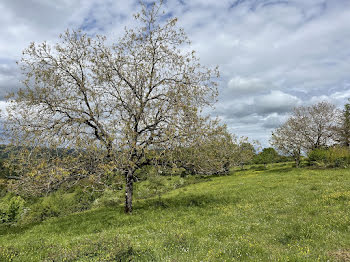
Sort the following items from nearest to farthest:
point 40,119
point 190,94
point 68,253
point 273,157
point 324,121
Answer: point 68,253
point 40,119
point 190,94
point 324,121
point 273,157

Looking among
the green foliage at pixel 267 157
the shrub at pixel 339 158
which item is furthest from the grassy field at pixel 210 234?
the green foliage at pixel 267 157

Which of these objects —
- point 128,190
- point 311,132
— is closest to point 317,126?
point 311,132

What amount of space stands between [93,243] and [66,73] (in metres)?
14.0

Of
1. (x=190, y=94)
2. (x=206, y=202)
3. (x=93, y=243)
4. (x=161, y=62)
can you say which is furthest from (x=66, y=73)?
(x=206, y=202)

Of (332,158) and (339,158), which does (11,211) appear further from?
(339,158)

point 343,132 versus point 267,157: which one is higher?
point 343,132

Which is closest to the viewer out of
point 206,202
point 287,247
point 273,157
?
point 287,247

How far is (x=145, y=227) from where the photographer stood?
46.8 ft

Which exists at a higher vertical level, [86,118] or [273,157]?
[86,118]

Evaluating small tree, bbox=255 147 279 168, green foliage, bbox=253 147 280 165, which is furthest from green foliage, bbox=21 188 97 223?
green foliage, bbox=253 147 280 165

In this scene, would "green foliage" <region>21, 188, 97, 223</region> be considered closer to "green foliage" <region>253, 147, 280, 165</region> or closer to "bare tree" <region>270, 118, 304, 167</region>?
"bare tree" <region>270, 118, 304, 167</region>

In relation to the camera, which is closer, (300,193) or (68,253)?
(68,253)

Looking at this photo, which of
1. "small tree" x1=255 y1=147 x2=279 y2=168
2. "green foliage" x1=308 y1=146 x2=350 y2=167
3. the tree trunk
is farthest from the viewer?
"small tree" x1=255 y1=147 x2=279 y2=168

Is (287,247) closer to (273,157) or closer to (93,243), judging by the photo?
(93,243)
